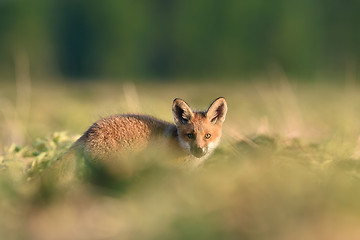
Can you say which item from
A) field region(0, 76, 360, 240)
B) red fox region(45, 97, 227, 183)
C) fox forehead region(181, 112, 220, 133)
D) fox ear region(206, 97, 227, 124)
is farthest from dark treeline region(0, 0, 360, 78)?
field region(0, 76, 360, 240)

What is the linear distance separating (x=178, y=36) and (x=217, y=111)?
57.2m

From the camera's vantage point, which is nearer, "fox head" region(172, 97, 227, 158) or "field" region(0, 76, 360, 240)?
"field" region(0, 76, 360, 240)

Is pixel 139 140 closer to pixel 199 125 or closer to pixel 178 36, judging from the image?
pixel 199 125

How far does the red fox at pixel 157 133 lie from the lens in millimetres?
5295

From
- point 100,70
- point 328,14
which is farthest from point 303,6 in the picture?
point 100,70

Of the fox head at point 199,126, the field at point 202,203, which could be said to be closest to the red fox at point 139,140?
the fox head at point 199,126

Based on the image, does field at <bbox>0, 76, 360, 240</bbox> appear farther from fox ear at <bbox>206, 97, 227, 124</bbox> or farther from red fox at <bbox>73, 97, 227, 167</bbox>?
fox ear at <bbox>206, 97, 227, 124</bbox>

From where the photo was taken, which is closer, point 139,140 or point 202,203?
point 202,203

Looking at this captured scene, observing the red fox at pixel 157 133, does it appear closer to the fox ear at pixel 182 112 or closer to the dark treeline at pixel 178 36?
the fox ear at pixel 182 112

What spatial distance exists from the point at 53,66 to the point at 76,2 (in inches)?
348

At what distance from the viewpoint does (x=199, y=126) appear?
20.2 ft

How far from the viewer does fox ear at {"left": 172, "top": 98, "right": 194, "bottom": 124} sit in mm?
6160

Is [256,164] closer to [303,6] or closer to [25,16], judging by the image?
[303,6]

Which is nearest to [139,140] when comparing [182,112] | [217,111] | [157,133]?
[157,133]
